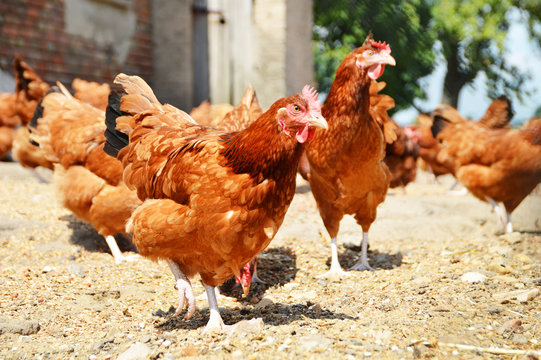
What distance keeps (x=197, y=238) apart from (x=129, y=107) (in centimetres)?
129

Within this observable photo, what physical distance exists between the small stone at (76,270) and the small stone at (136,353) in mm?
1536

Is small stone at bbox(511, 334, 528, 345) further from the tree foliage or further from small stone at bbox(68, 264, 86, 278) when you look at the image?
small stone at bbox(68, 264, 86, 278)

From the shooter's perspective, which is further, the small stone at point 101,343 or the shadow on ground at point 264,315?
the shadow on ground at point 264,315

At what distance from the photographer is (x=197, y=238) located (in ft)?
8.06

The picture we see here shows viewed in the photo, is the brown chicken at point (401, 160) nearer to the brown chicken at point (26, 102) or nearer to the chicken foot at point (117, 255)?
the chicken foot at point (117, 255)

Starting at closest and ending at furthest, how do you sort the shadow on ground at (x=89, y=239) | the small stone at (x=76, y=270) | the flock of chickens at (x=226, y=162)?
the flock of chickens at (x=226, y=162), the small stone at (x=76, y=270), the shadow on ground at (x=89, y=239)

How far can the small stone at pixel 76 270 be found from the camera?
3652mm

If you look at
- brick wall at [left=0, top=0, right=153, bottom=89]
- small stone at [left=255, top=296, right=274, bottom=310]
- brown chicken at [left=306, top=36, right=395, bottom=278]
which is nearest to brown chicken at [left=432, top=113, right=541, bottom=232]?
brown chicken at [left=306, top=36, right=395, bottom=278]

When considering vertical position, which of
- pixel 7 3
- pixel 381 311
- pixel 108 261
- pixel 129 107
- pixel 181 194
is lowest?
pixel 108 261

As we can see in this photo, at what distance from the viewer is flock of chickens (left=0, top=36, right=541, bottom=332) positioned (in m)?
2.38

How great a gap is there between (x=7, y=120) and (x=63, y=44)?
157cm

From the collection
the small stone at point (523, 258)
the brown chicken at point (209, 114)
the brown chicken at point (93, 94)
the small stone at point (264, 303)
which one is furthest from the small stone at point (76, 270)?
the small stone at point (523, 258)

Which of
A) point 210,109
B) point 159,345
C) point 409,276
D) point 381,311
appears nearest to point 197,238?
point 159,345

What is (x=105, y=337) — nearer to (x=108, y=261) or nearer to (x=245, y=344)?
(x=245, y=344)
